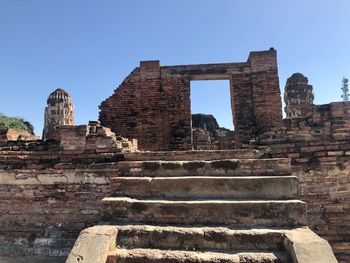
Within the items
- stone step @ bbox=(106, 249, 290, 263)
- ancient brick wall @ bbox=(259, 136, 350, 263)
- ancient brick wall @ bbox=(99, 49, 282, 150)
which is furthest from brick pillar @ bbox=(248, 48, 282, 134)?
stone step @ bbox=(106, 249, 290, 263)

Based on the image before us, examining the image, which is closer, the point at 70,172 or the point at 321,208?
the point at 321,208

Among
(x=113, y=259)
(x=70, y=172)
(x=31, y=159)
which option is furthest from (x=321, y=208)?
(x=31, y=159)

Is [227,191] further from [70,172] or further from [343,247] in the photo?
[70,172]

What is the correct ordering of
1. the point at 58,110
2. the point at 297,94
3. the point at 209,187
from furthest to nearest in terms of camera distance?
the point at 58,110
the point at 297,94
the point at 209,187

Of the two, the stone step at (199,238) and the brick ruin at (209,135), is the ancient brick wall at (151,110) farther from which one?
the brick ruin at (209,135)

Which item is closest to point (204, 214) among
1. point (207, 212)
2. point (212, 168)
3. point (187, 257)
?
point (207, 212)

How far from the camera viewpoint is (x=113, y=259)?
351cm

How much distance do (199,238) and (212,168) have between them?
55.9 inches

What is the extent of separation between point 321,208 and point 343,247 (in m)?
0.67

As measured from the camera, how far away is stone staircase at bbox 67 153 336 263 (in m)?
3.55

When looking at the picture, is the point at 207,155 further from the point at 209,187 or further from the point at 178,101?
the point at 178,101

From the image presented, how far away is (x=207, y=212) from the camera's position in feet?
13.3

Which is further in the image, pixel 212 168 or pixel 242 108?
pixel 242 108

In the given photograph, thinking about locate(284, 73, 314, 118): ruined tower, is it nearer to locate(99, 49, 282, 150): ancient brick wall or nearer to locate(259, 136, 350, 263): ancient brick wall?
locate(99, 49, 282, 150): ancient brick wall
